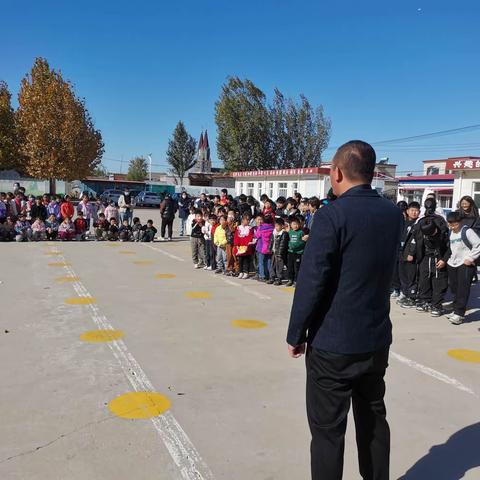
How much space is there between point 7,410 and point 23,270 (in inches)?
279

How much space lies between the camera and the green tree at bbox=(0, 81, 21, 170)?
33806 millimetres

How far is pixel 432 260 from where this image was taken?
730cm

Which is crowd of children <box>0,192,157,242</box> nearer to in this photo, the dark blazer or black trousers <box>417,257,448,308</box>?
black trousers <box>417,257,448,308</box>

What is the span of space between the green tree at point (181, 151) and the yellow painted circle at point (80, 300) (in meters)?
63.6

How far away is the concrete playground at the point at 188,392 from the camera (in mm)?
3029

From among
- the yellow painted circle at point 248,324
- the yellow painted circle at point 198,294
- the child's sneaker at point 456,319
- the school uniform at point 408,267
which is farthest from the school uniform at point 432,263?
the yellow painted circle at point 198,294

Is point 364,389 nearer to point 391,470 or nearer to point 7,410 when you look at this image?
point 391,470

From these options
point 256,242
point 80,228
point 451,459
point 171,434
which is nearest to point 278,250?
point 256,242

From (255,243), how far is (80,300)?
4.08 metres

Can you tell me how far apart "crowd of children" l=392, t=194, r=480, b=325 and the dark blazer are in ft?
16.0

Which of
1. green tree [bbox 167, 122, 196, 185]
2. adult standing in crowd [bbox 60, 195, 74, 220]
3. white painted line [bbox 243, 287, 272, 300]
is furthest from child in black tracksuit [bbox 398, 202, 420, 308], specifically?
green tree [bbox 167, 122, 196, 185]

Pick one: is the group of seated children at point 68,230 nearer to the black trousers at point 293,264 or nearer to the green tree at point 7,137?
the black trousers at point 293,264

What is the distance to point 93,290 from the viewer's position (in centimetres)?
824

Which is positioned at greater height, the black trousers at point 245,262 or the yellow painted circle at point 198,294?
the black trousers at point 245,262
